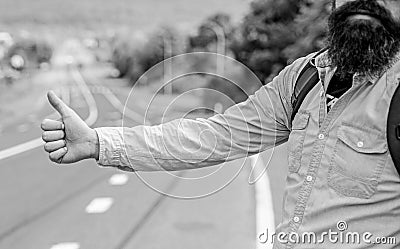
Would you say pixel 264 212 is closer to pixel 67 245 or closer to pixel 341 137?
pixel 67 245

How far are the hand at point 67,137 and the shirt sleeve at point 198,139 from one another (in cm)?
4

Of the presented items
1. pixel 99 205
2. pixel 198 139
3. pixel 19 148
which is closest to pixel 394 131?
pixel 198 139

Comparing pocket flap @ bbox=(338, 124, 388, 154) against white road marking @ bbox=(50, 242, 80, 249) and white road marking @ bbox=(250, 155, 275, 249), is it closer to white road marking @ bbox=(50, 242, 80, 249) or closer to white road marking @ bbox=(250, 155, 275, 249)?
white road marking @ bbox=(250, 155, 275, 249)

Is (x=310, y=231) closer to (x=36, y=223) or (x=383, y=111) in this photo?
(x=383, y=111)

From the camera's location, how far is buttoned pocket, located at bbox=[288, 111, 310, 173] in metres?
2.14

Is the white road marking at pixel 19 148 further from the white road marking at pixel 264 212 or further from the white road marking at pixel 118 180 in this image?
the white road marking at pixel 264 212

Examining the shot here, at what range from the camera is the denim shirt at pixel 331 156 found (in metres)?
1.96

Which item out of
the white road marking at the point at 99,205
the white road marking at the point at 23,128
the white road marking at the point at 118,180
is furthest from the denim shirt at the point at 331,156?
the white road marking at the point at 23,128

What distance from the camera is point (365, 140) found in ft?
6.48

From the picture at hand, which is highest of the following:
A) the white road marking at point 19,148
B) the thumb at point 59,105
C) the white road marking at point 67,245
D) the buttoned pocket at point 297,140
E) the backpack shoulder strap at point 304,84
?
the backpack shoulder strap at point 304,84

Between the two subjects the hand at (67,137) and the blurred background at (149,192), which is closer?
the hand at (67,137)

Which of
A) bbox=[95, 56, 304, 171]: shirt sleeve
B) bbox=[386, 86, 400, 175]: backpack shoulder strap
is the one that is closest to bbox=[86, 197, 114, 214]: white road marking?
bbox=[95, 56, 304, 171]: shirt sleeve

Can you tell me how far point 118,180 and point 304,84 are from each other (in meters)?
10.3

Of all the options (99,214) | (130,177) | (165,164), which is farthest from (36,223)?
(165,164)
